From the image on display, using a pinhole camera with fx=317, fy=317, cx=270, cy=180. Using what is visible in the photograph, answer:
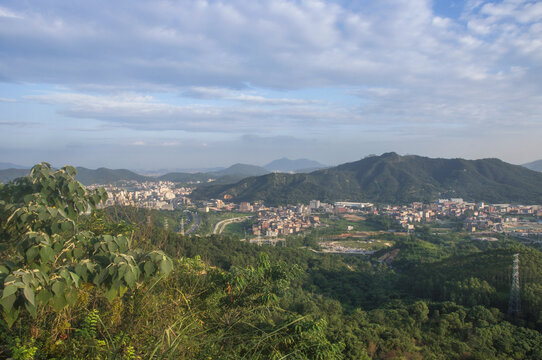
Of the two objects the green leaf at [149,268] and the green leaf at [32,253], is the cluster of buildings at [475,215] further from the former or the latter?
the green leaf at [32,253]

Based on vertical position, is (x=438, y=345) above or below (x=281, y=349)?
below

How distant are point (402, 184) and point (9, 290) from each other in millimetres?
62971

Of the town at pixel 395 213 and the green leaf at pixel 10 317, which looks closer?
the green leaf at pixel 10 317

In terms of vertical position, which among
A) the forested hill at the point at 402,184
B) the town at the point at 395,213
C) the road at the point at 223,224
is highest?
the forested hill at the point at 402,184

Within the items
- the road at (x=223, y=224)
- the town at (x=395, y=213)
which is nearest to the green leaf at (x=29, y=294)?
the town at (x=395, y=213)

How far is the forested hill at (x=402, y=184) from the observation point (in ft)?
172

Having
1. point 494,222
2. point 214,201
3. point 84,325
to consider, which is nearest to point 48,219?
point 84,325

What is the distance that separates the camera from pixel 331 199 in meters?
56.8

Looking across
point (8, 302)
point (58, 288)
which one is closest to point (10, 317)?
point (8, 302)

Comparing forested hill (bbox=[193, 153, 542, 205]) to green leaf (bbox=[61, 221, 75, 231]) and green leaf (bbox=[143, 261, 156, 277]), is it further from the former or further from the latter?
green leaf (bbox=[143, 261, 156, 277])

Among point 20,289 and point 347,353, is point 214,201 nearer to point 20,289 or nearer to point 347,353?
point 347,353

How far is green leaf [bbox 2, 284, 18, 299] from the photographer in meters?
1.10

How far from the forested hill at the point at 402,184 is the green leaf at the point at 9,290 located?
5135cm

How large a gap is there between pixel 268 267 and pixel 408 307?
30.0 feet
